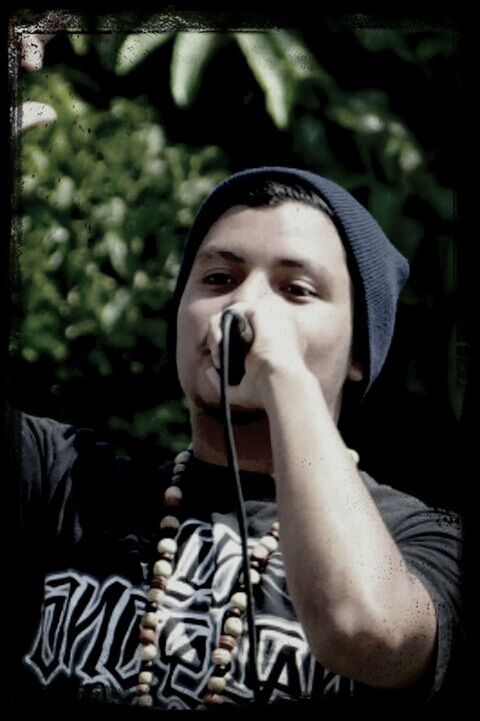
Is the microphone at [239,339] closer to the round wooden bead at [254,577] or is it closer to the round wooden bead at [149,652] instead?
the round wooden bead at [254,577]

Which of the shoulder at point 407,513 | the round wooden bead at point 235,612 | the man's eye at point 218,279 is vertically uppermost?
the man's eye at point 218,279

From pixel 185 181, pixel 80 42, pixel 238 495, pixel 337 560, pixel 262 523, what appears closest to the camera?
pixel 337 560

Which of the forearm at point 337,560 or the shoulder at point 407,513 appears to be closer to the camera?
the forearm at point 337,560

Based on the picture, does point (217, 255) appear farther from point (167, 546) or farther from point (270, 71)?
point (167, 546)

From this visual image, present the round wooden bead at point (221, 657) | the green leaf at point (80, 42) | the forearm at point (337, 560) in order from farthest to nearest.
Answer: the green leaf at point (80, 42) < the round wooden bead at point (221, 657) < the forearm at point (337, 560)

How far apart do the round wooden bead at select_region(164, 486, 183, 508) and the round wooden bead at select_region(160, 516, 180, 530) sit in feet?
0.07

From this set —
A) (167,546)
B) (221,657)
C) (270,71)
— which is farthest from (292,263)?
(221,657)

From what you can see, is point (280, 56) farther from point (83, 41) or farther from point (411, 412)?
point (411, 412)

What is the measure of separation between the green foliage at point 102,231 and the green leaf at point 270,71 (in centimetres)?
13

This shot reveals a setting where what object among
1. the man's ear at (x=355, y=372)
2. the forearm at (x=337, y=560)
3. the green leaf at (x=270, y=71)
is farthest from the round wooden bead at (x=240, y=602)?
the green leaf at (x=270, y=71)

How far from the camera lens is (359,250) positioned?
4.84 feet

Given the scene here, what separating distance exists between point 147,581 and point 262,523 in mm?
171

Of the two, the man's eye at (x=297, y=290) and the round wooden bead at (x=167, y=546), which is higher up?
the man's eye at (x=297, y=290)

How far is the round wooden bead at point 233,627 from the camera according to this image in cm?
132
